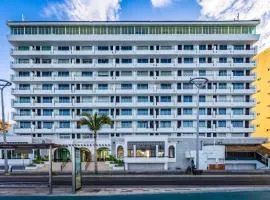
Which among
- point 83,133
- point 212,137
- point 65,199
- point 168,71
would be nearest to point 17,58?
point 83,133

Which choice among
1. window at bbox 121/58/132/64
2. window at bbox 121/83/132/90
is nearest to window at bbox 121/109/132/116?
window at bbox 121/83/132/90

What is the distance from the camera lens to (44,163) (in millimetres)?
56375

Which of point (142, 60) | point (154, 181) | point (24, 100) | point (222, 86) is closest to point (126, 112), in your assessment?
point (142, 60)

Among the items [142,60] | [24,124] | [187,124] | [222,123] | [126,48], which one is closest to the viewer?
[187,124]

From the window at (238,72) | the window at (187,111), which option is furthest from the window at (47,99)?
the window at (238,72)

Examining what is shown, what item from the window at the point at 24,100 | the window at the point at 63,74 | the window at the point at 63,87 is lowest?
the window at the point at 24,100

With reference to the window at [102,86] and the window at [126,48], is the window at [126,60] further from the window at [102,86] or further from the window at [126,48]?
the window at [102,86]

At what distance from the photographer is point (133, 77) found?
7081 centimetres

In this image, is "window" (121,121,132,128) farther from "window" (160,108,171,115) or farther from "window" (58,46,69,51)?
"window" (58,46,69,51)

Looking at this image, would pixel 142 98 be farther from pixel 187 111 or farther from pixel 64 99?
pixel 64 99

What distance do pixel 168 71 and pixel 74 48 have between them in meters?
21.8

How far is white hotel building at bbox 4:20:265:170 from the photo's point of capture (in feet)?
231

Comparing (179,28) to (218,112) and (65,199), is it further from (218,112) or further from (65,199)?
(65,199)

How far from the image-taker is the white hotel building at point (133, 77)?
70375 millimetres
